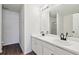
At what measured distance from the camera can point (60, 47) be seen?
1527 millimetres

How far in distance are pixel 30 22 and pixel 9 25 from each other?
2.73 feet

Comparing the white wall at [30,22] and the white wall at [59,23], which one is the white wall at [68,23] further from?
the white wall at [30,22]

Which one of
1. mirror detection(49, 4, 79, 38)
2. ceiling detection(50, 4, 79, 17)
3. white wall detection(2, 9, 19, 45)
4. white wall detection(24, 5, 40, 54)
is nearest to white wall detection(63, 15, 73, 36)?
mirror detection(49, 4, 79, 38)

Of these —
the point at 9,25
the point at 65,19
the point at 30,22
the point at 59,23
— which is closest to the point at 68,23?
the point at 65,19

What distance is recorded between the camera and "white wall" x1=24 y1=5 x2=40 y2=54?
3.27m

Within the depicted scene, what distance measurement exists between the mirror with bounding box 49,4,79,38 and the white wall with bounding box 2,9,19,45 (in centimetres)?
124

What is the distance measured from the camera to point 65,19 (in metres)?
2.29

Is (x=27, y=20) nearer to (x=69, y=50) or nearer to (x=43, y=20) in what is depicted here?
(x=43, y=20)

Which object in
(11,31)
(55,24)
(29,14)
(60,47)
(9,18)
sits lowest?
(60,47)

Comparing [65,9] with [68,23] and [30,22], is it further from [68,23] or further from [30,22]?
[30,22]

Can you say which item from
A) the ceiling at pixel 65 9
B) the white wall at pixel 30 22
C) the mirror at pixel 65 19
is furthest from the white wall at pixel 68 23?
the white wall at pixel 30 22

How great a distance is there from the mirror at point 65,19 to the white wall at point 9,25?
124cm
